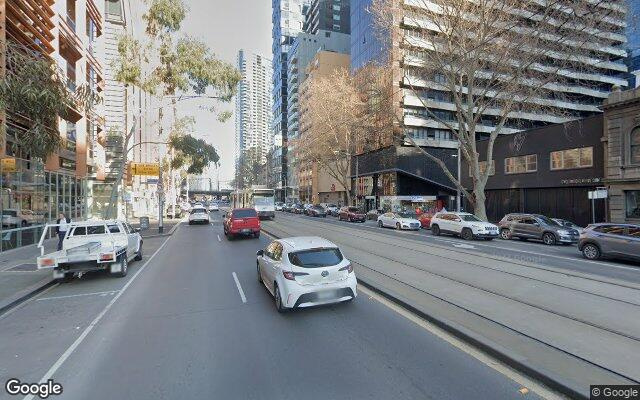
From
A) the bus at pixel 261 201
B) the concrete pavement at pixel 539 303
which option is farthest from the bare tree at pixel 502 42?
the bus at pixel 261 201

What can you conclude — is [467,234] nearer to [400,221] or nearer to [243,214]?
[400,221]

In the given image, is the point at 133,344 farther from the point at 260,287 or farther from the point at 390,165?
the point at 390,165

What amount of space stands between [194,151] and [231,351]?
23.5 meters

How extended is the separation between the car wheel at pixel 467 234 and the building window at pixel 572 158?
13490 millimetres

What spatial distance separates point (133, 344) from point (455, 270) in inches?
337

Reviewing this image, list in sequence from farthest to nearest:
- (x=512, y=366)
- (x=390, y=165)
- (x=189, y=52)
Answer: (x=390, y=165) < (x=189, y=52) < (x=512, y=366)

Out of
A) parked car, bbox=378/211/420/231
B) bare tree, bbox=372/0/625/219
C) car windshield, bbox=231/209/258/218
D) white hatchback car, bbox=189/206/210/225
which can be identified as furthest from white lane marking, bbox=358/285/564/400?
white hatchback car, bbox=189/206/210/225

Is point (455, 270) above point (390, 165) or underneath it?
underneath

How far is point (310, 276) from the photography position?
6574 mm

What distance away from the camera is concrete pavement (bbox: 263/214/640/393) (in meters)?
4.66

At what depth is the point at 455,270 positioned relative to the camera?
415 inches

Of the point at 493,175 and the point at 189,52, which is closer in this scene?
the point at 189,52

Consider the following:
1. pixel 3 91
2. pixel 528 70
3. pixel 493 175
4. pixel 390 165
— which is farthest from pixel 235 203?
pixel 3 91

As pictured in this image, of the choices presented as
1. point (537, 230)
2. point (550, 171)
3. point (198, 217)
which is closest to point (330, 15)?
point (198, 217)
